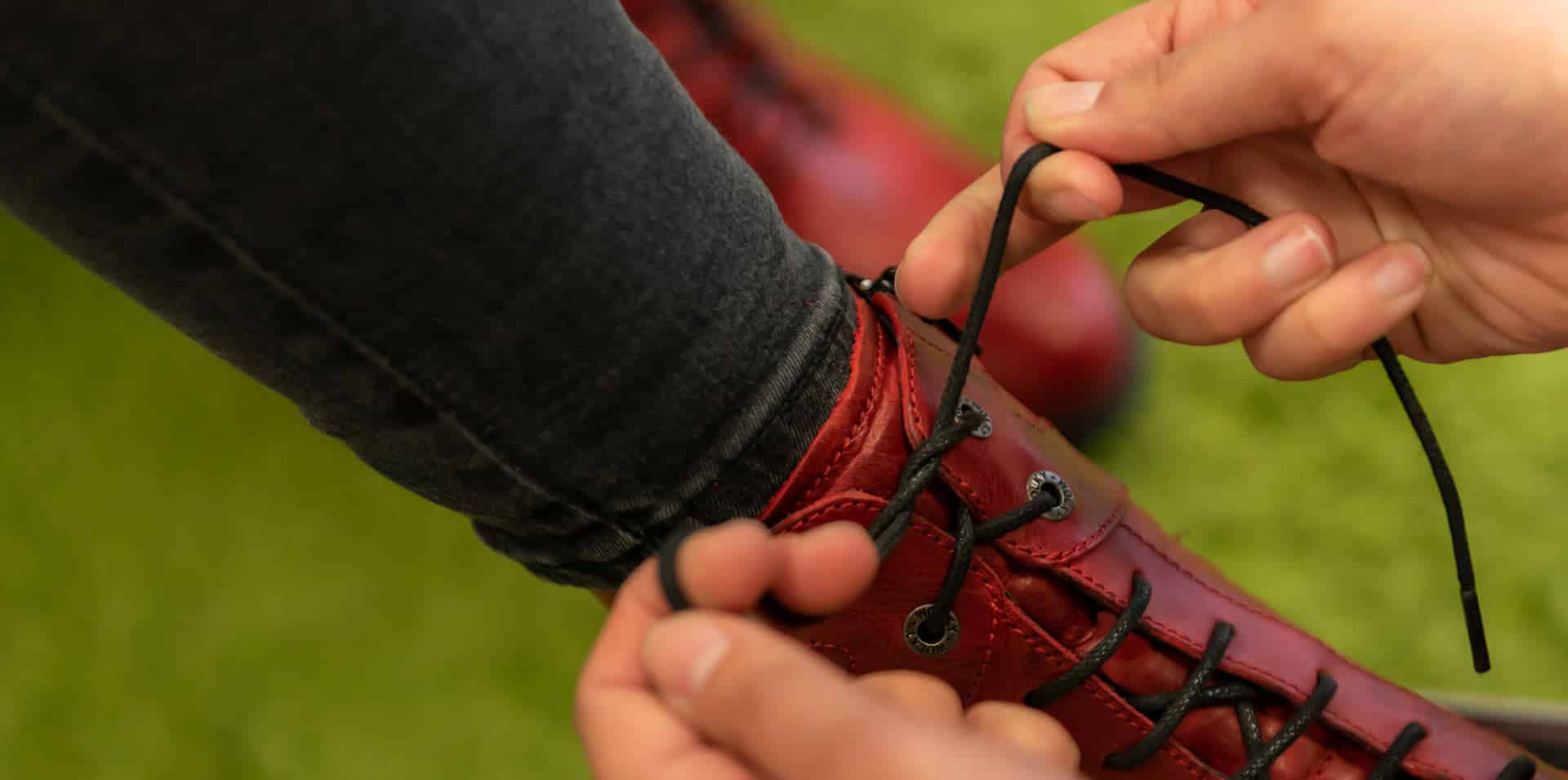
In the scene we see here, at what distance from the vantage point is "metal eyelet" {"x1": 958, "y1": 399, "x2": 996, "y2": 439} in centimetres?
51

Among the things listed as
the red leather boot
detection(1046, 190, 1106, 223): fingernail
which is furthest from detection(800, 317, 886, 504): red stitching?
the red leather boot

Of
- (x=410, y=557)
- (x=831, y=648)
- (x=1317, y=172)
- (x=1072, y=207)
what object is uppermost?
(x=1317, y=172)

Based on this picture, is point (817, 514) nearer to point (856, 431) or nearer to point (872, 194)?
point (856, 431)

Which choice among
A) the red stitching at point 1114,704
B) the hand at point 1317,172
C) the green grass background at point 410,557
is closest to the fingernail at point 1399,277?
the hand at point 1317,172

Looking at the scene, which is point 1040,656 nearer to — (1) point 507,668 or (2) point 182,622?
(1) point 507,668

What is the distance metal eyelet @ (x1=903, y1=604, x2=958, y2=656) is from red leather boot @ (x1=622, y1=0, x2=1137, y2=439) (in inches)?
14.2

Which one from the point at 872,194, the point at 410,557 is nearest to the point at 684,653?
the point at 872,194

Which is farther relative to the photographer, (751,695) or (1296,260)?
(1296,260)

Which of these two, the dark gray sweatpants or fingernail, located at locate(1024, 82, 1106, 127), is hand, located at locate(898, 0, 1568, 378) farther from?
the dark gray sweatpants

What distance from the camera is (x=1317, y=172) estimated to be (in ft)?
1.77

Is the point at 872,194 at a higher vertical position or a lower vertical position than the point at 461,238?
higher

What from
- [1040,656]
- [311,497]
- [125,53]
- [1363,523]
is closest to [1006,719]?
[1040,656]

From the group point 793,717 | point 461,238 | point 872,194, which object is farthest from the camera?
point 872,194

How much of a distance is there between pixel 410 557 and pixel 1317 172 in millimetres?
754
